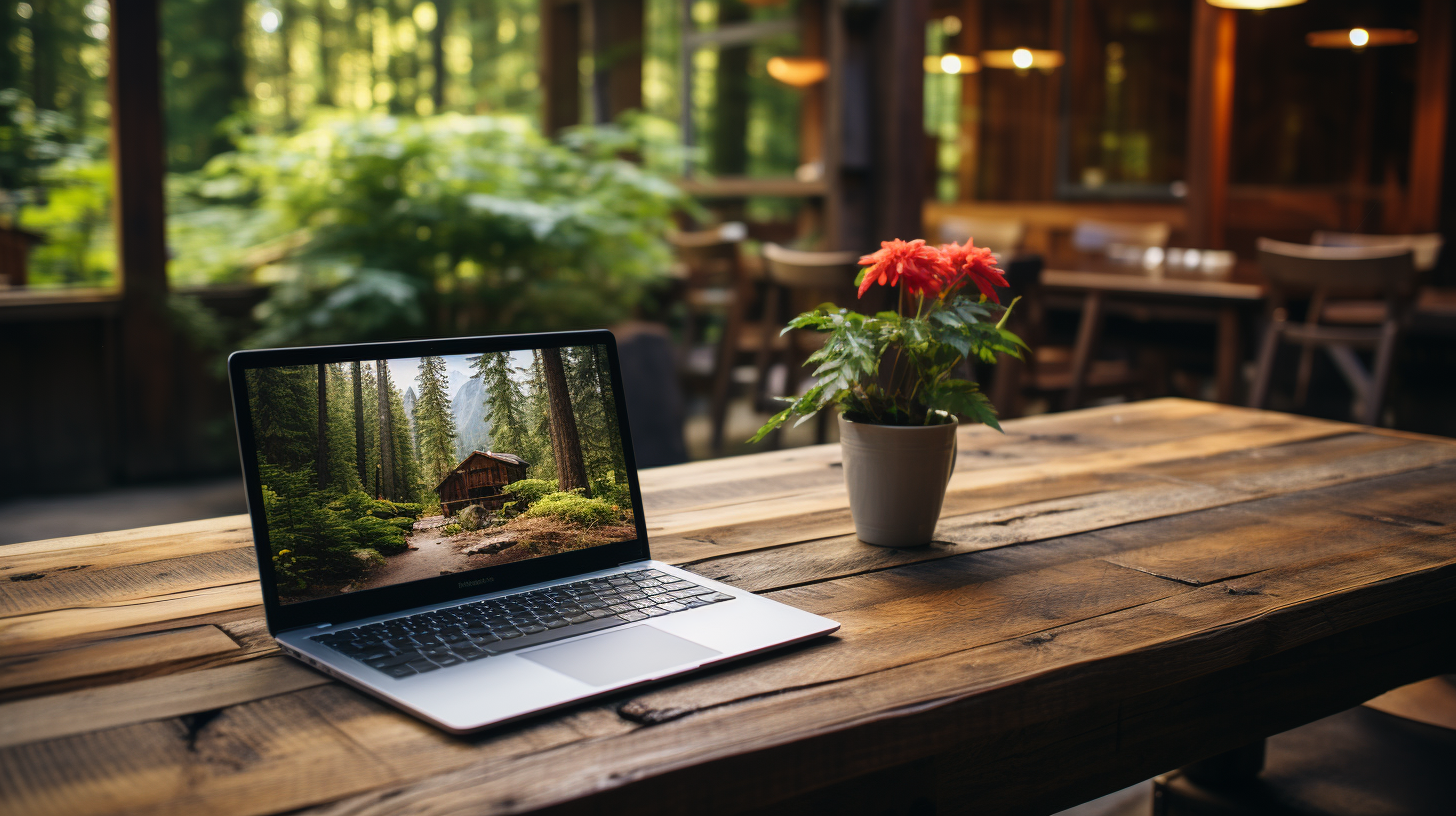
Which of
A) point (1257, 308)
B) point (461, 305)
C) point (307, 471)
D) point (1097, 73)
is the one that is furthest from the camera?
point (1097, 73)

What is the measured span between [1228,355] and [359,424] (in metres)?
3.61

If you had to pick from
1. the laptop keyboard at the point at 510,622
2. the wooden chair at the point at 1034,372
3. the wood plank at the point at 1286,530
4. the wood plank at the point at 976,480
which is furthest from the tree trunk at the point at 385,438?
the wooden chair at the point at 1034,372

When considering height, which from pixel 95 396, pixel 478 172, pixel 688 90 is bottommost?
pixel 95 396

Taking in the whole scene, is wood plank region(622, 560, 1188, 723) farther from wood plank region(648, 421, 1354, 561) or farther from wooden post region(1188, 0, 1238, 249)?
wooden post region(1188, 0, 1238, 249)

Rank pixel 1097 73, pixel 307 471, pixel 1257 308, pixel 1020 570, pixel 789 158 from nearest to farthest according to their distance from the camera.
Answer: pixel 307 471 → pixel 1020 570 → pixel 1257 308 → pixel 789 158 → pixel 1097 73

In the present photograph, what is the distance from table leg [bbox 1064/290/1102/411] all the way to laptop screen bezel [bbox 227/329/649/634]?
2.87 metres

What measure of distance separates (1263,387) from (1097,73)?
12.6 ft

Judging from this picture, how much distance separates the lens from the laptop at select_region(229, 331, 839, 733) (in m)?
0.87

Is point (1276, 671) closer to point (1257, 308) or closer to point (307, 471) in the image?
point (307, 471)

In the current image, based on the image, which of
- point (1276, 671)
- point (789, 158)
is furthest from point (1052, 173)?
point (1276, 671)

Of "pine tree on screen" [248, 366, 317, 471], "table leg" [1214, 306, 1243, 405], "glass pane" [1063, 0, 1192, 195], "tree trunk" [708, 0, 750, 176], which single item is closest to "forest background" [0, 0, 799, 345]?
"tree trunk" [708, 0, 750, 176]

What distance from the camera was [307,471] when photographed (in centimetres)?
93

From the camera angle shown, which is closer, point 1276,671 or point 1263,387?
point 1276,671

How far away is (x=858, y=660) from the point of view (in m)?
0.89
